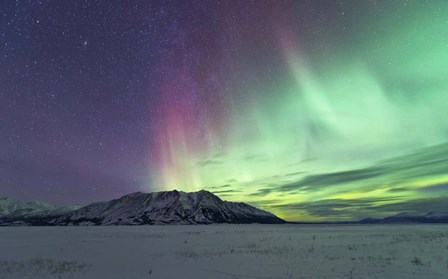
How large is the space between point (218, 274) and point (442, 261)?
1439 centimetres

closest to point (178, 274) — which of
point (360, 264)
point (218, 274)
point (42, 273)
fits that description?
point (218, 274)

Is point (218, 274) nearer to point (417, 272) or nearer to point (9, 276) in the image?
point (417, 272)

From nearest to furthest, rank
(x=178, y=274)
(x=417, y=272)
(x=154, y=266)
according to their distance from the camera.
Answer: (x=417, y=272)
(x=178, y=274)
(x=154, y=266)

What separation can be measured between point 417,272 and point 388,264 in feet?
10.3

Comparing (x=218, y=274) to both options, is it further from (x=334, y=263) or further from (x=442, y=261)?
(x=442, y=261)

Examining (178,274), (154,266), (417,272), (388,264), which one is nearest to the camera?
(417,272)

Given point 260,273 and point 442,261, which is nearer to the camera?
point 260,273

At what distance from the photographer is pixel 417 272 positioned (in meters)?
16.3

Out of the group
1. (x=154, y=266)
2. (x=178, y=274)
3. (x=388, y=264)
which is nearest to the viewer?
(x=178, y=274)

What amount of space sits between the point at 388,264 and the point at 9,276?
21.6m

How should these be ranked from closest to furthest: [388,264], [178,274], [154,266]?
[178,274], [388,264], [154,266]

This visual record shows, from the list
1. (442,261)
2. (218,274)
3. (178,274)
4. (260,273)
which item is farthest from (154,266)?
(442,261)

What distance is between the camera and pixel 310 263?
2009cm

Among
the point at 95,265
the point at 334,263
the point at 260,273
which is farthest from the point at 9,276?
the point at 334,263
